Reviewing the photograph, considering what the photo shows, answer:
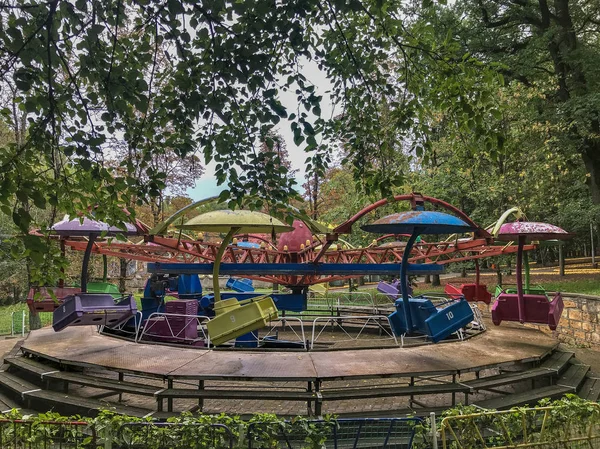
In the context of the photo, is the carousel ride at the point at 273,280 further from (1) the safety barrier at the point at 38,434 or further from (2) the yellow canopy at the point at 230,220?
(1) the safety barrier at the point at 38,434

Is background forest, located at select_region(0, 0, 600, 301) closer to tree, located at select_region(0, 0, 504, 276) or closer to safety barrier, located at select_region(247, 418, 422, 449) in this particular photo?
tree, located at select_region(0, 0, 504, 276)

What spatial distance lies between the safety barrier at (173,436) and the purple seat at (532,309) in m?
6.21

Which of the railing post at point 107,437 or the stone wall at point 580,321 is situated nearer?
the railing post at point 107,437

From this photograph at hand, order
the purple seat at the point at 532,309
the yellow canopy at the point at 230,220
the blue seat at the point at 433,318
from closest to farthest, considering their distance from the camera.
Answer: the blue seat at the point at 433,318
the yellow canopy at the point at 230,220
the purple seat at the point at 532,309

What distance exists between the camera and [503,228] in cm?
831

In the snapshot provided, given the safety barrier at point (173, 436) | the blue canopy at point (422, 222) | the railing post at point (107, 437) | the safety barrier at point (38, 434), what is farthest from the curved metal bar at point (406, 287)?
the safety barrier at point (38, 434)

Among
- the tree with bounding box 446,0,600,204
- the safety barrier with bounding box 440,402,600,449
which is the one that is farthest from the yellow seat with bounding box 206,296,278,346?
the tree with bounding box 446,0,600,204

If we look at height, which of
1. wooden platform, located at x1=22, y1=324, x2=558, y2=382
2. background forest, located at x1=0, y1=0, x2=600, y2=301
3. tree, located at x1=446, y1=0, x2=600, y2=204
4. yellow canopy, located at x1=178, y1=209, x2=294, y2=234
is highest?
tree, located at x1=446, y1=0, x2=600, y2=204

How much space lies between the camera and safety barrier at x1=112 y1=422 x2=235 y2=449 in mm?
3988

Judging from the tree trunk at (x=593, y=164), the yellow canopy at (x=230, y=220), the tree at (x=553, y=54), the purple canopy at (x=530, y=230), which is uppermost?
the tree at (x=553, y=54)

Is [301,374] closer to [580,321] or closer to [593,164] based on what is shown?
[580,321]

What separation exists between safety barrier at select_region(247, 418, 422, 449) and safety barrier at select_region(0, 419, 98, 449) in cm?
155

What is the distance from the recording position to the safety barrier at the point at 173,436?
3.99 meters

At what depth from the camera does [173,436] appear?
13.4 ft
